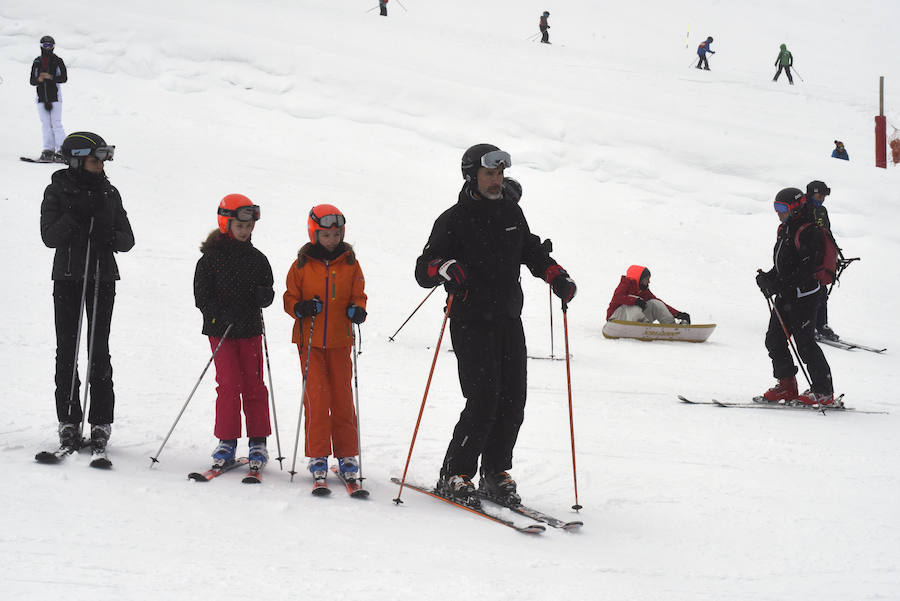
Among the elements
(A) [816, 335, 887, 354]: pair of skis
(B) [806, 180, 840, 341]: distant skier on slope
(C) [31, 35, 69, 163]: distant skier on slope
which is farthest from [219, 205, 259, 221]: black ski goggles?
(C) [31, 35, 69, 163]: distant skier on slope

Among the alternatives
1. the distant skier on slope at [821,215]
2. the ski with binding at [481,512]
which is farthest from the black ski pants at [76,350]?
the distant skier on slope at [821,215]

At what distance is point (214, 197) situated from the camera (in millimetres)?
12641

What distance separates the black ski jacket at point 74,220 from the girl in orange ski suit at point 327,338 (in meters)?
1.08

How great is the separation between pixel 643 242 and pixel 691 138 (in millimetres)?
5243

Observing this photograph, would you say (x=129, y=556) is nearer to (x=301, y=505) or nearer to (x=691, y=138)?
(x=301, y=505)

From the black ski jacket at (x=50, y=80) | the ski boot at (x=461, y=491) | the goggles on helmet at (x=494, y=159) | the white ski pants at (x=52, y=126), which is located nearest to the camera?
the goggles on helmet at (x=494, y=159)

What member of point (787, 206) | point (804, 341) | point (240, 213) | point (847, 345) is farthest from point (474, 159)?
point (847, 345)

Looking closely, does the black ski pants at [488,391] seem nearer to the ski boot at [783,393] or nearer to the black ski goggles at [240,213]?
the black ski goggles at [240,213]

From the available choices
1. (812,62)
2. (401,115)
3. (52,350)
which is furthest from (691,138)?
(812,62)

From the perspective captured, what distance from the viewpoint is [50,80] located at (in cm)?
1220

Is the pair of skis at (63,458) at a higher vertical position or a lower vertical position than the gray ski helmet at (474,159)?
lower

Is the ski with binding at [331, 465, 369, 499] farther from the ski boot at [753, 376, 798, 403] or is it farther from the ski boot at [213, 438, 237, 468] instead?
the ski boot at [753, 376, 798, 403]

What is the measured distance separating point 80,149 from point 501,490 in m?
2.99

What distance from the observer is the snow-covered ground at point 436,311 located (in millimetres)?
3613
